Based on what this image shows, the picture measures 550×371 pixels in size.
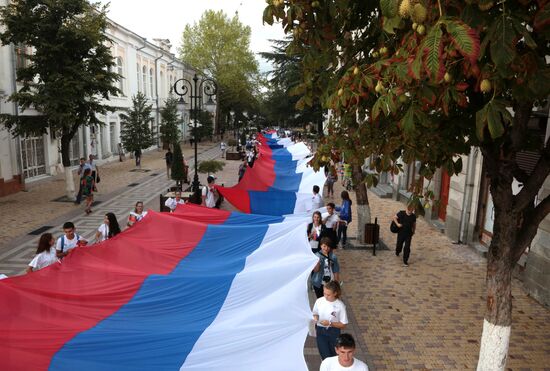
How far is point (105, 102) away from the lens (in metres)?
32.4

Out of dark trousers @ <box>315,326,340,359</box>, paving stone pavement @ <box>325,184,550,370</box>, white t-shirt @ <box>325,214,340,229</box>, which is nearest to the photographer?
dark trousers @ <box>315,326,340,359</box>

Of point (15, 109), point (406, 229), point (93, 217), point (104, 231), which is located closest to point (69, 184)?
point (93, 217)

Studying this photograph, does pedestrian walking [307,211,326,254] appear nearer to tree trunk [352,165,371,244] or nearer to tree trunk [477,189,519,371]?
tree trunk [352,165,371,244]

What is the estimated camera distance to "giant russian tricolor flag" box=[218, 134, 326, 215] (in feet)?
41.8

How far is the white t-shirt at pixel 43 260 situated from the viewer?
7647 mm

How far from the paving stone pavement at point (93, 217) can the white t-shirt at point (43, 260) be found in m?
3.26

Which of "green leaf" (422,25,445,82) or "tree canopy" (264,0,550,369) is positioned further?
"tree canopy" (264,0,550,369)

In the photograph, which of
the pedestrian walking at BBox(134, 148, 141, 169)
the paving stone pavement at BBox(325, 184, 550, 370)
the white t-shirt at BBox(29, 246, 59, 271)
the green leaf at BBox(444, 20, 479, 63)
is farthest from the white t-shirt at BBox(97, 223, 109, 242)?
the pedestrian walking at BBox(134, 148, 141, 169)

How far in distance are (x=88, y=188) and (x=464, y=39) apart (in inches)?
629

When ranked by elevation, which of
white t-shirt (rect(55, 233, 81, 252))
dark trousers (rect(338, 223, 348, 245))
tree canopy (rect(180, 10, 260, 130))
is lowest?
dark trousers (rect(338, 223, 348, 245))

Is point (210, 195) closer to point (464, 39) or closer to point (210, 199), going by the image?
point (210, 199)

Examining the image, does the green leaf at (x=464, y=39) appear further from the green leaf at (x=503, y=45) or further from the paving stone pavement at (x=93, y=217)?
the paving stone pavement at (x=93, y=217)

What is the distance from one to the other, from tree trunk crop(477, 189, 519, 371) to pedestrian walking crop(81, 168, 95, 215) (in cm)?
1451

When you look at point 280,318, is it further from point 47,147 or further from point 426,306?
point 47,147
